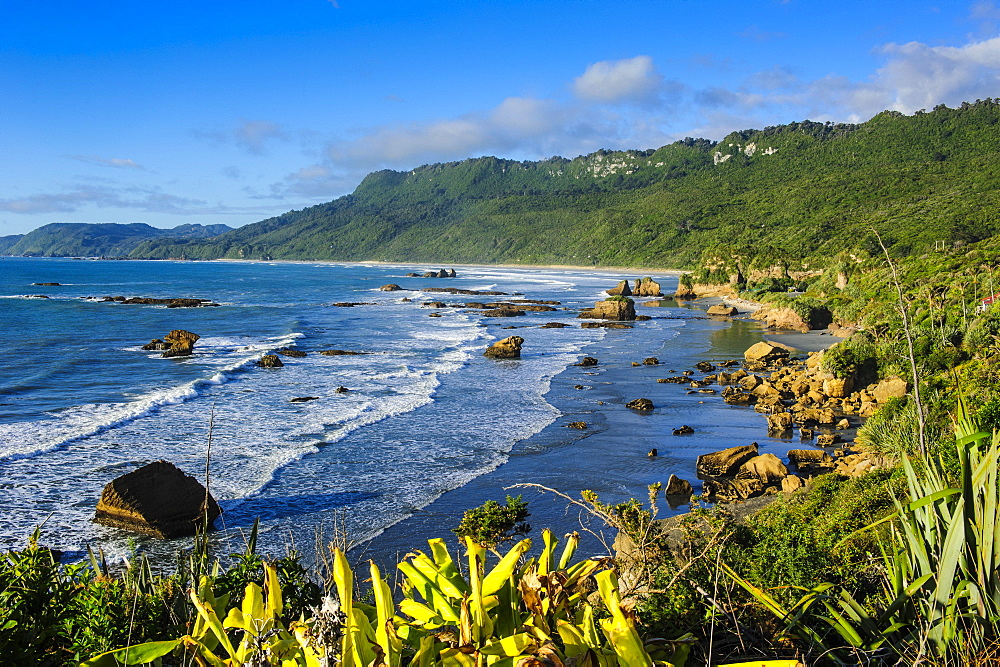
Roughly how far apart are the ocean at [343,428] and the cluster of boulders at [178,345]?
0.65 metres

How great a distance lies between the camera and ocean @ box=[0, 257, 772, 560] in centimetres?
1160

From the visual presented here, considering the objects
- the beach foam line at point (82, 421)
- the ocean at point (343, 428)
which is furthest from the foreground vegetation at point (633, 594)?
the beach foam line at point (82, 421)

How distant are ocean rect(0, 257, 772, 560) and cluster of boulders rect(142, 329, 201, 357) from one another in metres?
0.65

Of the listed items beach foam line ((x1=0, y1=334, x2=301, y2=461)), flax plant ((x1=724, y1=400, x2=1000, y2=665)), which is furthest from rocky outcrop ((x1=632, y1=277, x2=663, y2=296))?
flax plant ((x1=724, y1=400, x2=1000, y2=665))

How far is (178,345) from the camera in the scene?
32.1m

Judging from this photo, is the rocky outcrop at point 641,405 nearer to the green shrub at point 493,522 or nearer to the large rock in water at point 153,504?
the large rock in water at point 153,504

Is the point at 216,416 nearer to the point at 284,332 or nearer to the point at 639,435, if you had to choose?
the point at 639,435

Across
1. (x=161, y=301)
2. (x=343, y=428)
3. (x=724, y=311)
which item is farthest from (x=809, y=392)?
(x=161, y=301)

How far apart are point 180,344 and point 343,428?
18235 mm

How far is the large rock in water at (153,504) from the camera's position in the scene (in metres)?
10.6

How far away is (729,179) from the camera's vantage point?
17900 centimetres

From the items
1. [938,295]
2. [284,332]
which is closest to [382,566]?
[938,295]

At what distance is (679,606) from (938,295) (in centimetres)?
2560

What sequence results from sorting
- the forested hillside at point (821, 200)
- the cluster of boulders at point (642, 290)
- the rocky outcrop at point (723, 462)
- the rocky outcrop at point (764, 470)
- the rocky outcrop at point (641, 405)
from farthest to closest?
the forested hillside at point (821, 200)
the cluster of boulders at point (642, 290)
the rocky outcrop at point (641, 405)
the rocky outcrop at point (723, 462)
the rocky outcrop at point (764, 470)
